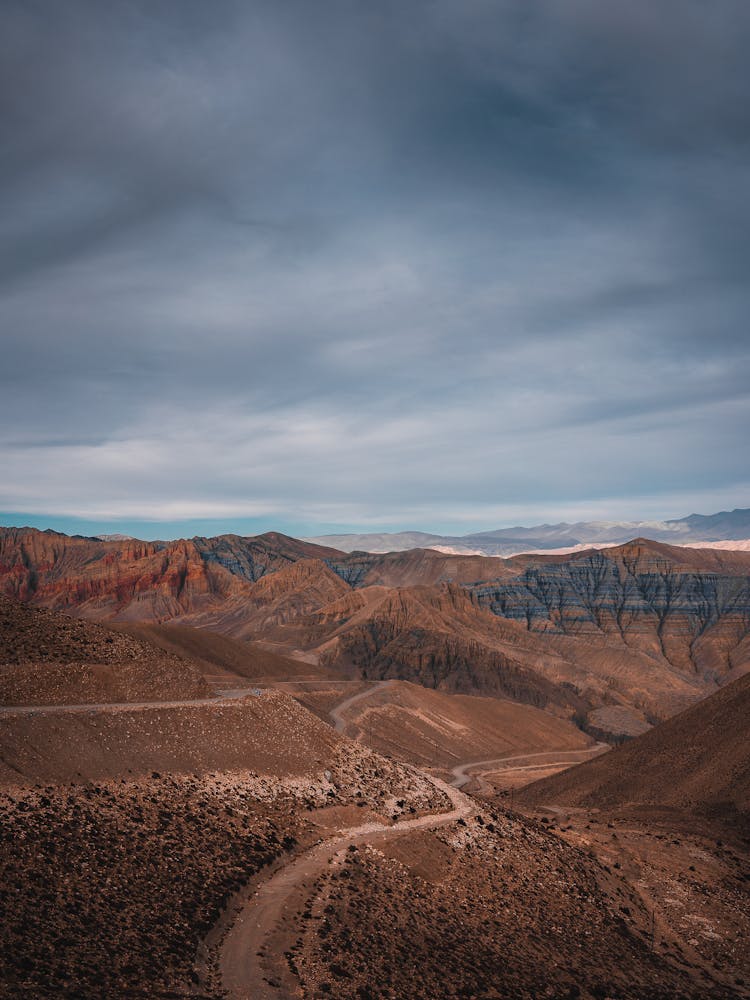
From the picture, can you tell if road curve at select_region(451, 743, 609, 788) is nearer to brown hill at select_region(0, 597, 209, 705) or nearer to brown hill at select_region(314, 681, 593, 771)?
brown hill at select_region(314, 681, 593, 771)

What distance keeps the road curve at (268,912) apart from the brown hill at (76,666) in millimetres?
13999

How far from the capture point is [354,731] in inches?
4141

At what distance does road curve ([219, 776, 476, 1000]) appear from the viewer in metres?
24.7

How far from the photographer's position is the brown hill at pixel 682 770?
6481 centimetres

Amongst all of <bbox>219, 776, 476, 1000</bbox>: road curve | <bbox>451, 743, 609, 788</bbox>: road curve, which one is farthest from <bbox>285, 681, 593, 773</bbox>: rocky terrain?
<bbox>219, 776, 476, 1000</bbox>: road curve

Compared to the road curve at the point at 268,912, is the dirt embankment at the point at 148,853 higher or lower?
higher

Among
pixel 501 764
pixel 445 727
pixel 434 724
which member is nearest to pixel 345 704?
pixel 434 724

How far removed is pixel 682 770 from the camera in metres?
70.2

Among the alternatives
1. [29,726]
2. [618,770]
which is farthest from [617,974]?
[618,770]

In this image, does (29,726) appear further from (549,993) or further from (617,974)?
(617,974)

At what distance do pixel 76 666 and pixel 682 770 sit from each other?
5241cm

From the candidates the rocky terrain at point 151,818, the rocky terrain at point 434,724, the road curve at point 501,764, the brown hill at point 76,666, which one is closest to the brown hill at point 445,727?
the rocky terrain at point 434,724

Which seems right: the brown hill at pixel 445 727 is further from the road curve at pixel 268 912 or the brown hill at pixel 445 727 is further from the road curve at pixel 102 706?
the road curve at pixel 268 912

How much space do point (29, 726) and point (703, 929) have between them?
117ft
